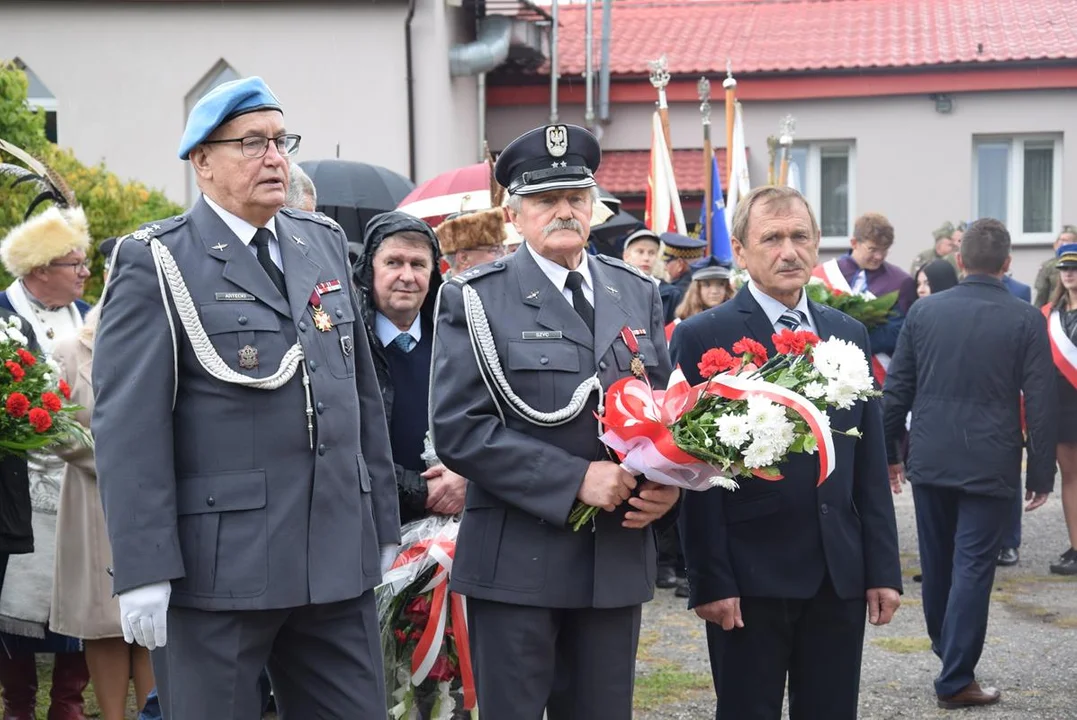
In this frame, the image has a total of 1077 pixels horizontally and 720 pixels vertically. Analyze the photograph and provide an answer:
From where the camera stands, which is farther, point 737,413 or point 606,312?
point 606,312

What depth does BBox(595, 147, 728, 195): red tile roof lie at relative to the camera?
74.7ft

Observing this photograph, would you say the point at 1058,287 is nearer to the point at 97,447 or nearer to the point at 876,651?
the point at 876,651

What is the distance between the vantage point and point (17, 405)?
5.32 meters

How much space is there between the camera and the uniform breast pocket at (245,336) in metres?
3.78

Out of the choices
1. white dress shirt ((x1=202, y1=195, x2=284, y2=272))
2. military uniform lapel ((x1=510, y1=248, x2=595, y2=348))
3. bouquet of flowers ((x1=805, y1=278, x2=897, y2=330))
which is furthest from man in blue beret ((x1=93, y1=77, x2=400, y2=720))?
bouquet of flowers ((x1=805, y1=278, x2=897, y2=330))

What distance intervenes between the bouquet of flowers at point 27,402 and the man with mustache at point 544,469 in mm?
1805

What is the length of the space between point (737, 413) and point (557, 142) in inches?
42.1

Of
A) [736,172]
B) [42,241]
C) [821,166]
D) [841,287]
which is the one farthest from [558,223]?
[821,166]

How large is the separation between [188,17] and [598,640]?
18410 millimetres

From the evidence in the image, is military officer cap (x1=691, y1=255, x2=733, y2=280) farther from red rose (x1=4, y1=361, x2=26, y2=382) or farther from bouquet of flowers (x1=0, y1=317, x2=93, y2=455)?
red rose (x1=4, y1=361, x2=26, y2=382)

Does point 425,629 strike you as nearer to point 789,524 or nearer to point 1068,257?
point 789,524

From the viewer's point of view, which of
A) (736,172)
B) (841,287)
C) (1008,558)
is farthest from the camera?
(736,172)

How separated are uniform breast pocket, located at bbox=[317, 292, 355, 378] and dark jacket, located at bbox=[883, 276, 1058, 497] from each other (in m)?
3.94

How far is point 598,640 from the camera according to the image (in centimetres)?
419
